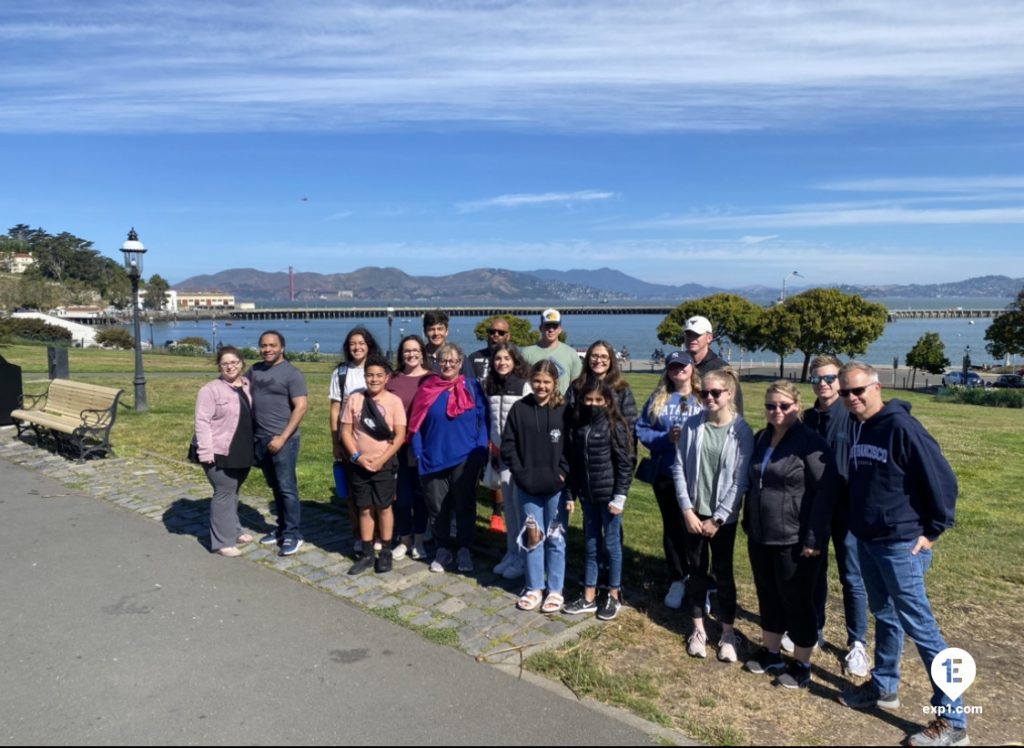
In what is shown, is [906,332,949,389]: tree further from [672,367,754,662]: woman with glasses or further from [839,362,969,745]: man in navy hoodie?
[839,362,969,745]: man in navy hoodie

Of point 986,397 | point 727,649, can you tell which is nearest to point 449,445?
point 727,649

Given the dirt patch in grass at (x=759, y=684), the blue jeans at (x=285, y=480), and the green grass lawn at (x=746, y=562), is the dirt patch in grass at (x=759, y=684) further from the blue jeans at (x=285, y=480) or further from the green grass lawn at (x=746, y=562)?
the blue jeans at (x=285, y=480)

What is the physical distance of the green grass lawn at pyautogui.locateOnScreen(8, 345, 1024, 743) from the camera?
11.9 feet

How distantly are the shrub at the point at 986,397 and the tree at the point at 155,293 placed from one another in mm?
158443

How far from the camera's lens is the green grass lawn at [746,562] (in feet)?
11.9

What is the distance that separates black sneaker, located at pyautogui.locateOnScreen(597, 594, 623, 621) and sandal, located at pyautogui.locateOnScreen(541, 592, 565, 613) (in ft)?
0.84

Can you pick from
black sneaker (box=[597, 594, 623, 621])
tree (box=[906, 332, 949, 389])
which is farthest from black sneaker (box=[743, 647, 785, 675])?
tree (box=[906, 332, 949, 389])

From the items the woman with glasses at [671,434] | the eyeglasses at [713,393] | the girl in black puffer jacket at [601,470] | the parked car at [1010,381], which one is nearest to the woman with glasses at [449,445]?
the girl in black puffer jacket at [601,470]

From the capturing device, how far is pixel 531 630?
439 centimetres

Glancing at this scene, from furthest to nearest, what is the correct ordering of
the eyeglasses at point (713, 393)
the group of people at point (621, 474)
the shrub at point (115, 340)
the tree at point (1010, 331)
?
the shrub at point (115, 340) < the tree at point (1010, 331) < the eyeglasses at point (713, 393) < the group of people at point (621, 474)

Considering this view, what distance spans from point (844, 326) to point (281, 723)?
4646 cm

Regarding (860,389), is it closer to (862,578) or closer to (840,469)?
(840,469)

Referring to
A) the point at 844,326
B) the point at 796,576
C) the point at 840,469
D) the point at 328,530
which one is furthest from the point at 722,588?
the point at 844,326

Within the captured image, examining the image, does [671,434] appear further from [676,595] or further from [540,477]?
[676,595]
